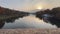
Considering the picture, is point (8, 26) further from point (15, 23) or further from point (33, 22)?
point (33, 22)

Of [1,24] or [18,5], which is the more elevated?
[18,5]

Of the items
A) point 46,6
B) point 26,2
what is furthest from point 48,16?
point 26,2

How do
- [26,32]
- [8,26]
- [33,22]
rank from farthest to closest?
[33,22] → [8,26] → [26,32]

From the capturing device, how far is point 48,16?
1.03 meters

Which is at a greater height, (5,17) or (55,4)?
(55,4)

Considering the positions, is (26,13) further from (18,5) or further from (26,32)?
(26,32)

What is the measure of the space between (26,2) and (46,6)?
0.64 feet

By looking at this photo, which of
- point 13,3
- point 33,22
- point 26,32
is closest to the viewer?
point 26,32

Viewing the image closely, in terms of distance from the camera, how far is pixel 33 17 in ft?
3.33

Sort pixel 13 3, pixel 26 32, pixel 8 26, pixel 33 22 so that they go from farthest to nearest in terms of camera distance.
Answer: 1. pixel 13 3
2. pixel 33 22
3. pixel 8 26
4. pixel 26 32

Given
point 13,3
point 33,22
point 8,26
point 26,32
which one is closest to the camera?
point 26,32

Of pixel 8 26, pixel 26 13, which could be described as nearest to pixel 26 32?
pixel 8 26

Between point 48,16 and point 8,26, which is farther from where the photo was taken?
point 48,16

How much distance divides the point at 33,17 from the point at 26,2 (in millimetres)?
192
